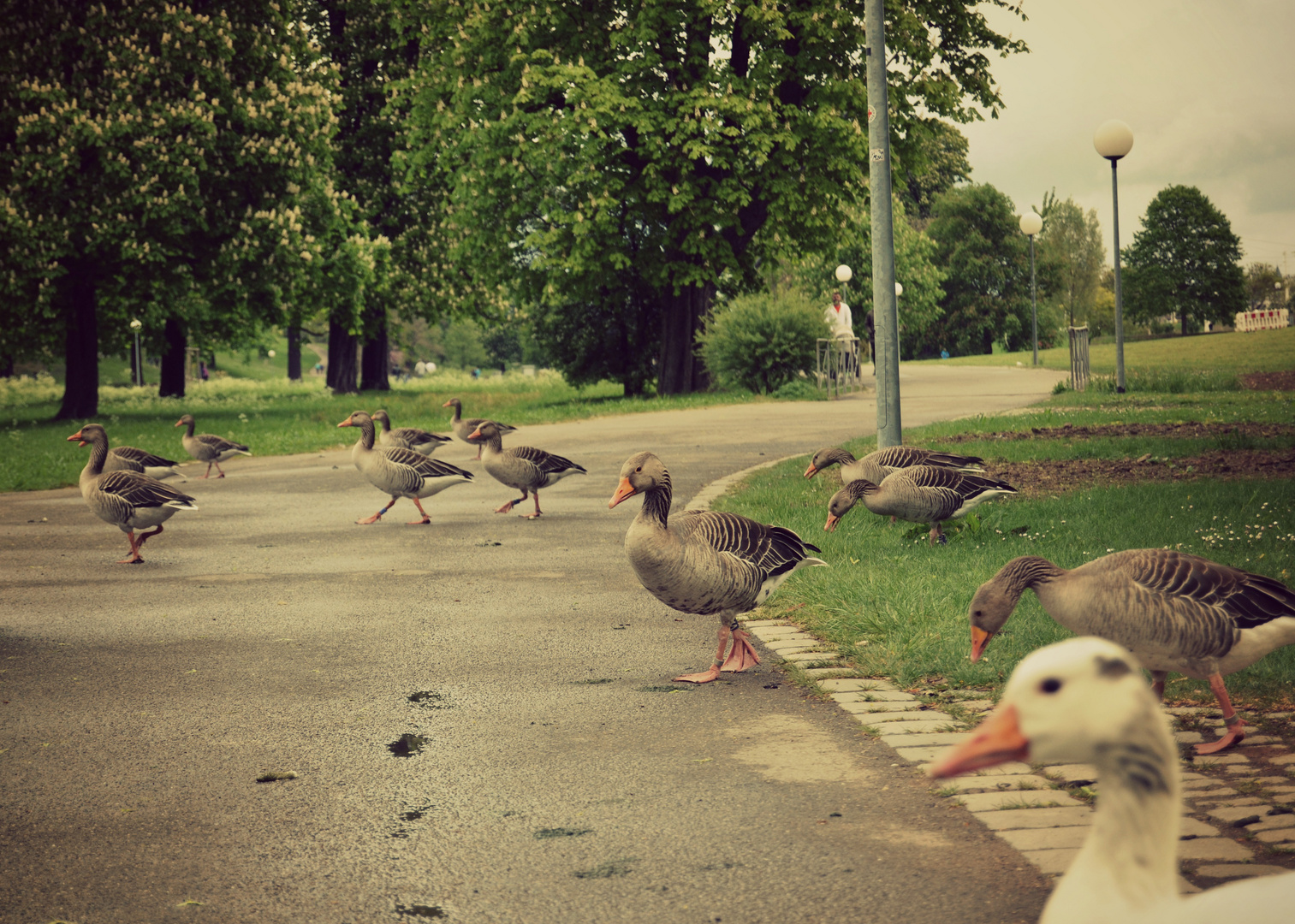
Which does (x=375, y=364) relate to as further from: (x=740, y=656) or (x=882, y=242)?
(x=740, y=656)

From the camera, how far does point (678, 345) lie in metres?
31.8

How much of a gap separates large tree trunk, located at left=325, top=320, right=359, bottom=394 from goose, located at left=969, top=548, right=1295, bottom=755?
40.3 m

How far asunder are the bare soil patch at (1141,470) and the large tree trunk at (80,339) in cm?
2552

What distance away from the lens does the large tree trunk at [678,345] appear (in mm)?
31766

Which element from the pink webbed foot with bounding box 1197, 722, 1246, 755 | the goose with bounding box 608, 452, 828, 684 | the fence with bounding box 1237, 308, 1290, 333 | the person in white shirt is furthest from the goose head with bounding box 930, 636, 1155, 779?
the fence with bounding box 1237, 308, 1290, 333

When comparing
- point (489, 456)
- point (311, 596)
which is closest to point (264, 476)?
point (489, 456)

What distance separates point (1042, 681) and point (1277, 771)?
3222 mm

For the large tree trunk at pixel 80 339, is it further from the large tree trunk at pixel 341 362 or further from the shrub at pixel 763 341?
the shrub at pixel 763 341

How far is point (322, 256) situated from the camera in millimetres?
29422

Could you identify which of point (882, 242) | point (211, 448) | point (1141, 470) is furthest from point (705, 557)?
point (211, 448)

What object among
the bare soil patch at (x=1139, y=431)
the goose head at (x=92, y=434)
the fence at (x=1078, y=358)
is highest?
the fence at (x=1078, y=358)

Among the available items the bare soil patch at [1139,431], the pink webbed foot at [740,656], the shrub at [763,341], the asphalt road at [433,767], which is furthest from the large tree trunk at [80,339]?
the pink webbed foot at [740,656]

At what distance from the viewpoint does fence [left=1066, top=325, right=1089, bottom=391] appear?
2677 cm

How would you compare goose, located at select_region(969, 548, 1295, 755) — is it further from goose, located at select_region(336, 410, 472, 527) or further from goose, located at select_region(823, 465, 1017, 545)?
goose, located at select_region(336, 410, 472, 527)
